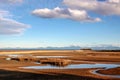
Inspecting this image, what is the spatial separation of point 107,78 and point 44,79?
790cm

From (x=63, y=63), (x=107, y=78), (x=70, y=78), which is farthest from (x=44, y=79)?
(x=63, y=63)

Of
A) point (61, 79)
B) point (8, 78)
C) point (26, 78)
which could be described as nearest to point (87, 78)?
point (61, 79)

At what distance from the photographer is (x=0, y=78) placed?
3309cm

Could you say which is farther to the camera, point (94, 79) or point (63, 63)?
point (63, 63)

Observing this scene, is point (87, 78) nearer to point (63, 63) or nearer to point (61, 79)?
point (61, 79)

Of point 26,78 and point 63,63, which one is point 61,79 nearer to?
point 26,78

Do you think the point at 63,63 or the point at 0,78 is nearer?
the point at 0,78

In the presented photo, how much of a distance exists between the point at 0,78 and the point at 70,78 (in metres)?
8.80

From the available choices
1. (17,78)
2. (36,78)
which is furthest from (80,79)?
(17,78)

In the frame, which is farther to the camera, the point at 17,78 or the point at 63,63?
the point at 63,63

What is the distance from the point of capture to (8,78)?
33219mm

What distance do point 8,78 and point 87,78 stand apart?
992cm

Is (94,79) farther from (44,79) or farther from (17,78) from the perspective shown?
(17,78)

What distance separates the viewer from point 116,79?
31.8m
